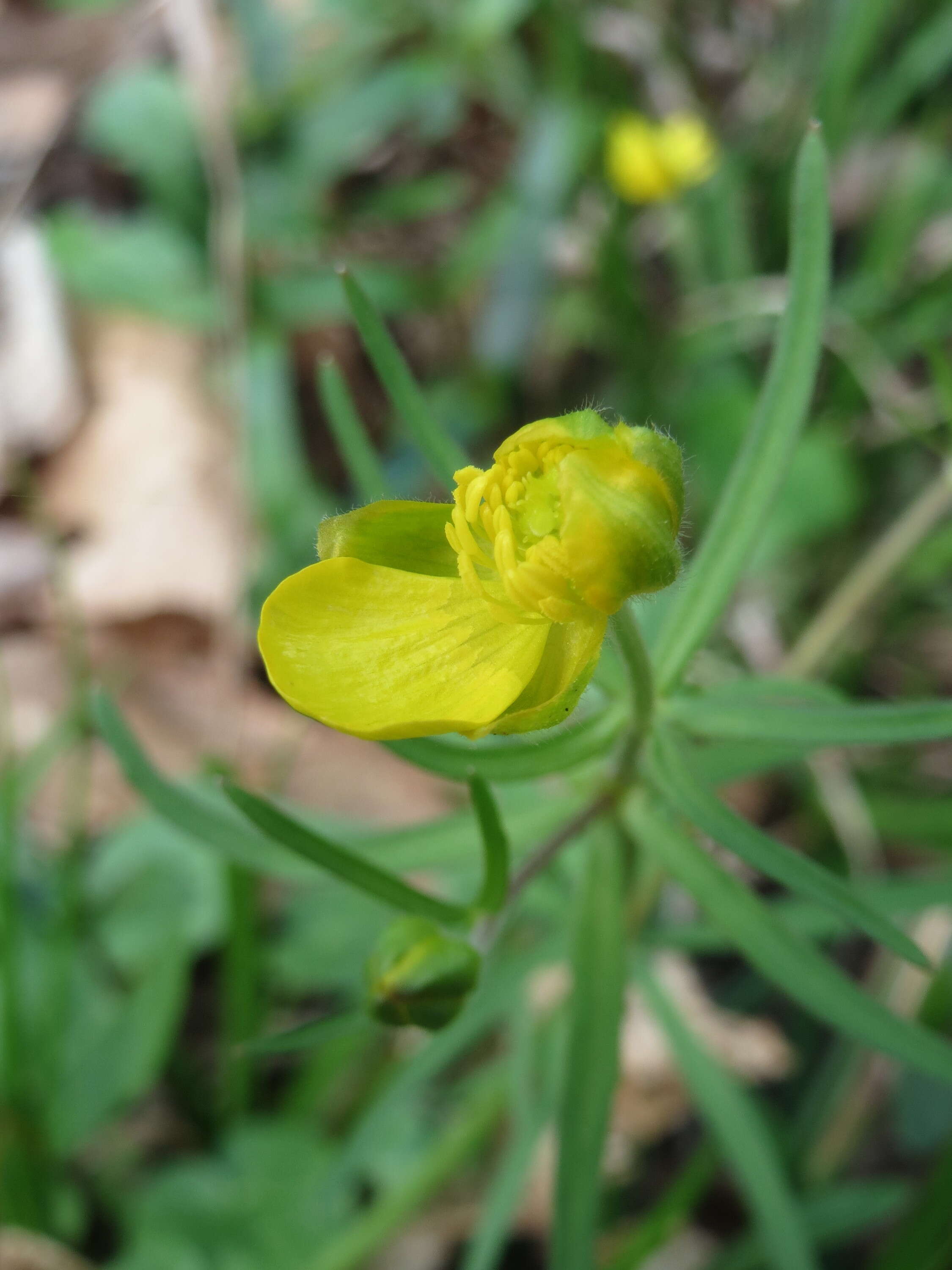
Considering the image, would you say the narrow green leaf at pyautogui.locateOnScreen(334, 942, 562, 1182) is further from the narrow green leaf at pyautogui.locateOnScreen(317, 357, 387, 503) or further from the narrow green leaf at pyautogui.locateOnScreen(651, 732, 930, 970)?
the narrow green leaf at pyautogui.locateOnScreen(317, 357, 387, 503)

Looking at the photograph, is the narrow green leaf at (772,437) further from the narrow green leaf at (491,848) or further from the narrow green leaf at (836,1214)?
the narrow green leaf at (836,1214)

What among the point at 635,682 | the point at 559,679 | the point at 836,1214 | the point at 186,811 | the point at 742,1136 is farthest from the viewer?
the point at 836,1214

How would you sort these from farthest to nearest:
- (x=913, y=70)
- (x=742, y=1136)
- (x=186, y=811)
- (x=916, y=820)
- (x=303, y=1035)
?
(x=913, y=70)
(x=916, y=820)
(x=742, y=1136)
(x=186, y=811)
(x=303, y=1035)

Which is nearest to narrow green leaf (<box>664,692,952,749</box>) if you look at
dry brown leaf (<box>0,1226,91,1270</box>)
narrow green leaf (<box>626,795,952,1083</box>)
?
narrow green leaf (<box>626,795,952,1083</box>)

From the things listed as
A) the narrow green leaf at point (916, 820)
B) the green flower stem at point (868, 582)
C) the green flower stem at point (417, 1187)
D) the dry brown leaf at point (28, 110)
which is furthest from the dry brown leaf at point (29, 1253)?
the dry brown leaf at point (28, 110)

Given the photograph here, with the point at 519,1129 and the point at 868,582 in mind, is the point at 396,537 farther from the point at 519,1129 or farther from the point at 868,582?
the point at 868,582

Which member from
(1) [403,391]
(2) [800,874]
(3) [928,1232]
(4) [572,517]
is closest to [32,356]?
(1) [403,391]
